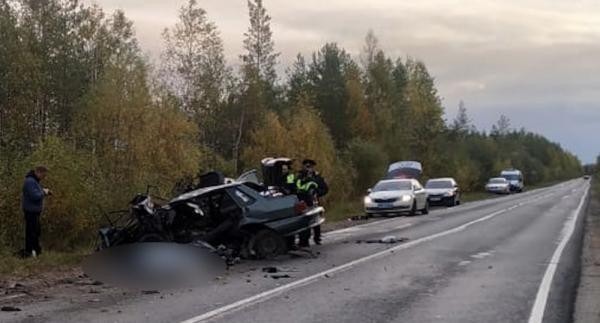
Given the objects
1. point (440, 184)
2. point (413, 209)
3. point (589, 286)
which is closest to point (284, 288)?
point (589, 286)

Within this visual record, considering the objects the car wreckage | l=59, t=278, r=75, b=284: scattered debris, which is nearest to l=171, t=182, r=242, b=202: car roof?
the car wreckage

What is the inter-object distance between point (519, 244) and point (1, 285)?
35.8ft

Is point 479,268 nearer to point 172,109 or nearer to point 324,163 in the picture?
point 172,109

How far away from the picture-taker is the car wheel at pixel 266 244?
46.1 feet

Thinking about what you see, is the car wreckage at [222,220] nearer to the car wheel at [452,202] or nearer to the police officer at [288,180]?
the police officer at [288,180]

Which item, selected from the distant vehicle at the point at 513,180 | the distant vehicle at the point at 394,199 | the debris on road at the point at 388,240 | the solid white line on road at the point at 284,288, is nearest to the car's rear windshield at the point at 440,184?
the distant vehicle at the point at 394,199

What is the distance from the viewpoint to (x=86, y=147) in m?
→ 26.8

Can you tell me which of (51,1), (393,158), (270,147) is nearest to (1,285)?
(270,147)

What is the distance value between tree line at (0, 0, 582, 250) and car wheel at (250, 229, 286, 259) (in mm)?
5863

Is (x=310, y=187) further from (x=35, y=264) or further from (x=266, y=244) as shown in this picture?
(x=35, y=264)

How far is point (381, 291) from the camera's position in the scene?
412 inches

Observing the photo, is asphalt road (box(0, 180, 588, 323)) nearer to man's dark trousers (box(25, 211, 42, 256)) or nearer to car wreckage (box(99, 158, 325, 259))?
car wreckage (box(99, 158, 325, 259))

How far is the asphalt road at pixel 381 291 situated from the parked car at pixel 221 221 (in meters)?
0.51

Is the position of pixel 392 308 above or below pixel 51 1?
below
